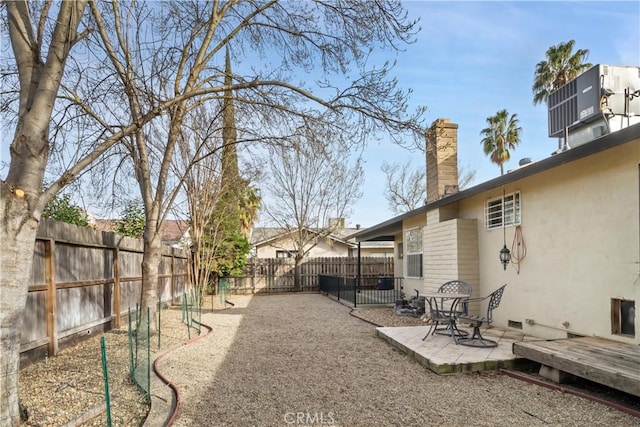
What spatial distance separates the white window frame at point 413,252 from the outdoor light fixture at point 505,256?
13.0 feet

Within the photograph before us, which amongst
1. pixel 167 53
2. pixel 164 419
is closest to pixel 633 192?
pixel 164 419

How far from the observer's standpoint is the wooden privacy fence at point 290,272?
2052 cm

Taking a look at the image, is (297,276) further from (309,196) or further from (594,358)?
(594,358)

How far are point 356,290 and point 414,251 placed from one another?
3542mm

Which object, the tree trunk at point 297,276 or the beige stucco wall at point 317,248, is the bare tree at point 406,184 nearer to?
the beige stucco wall at point 317,248

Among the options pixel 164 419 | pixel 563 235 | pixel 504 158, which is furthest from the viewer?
pixel 504 158

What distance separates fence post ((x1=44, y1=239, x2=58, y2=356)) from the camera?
554cm

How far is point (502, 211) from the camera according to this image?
780 cm

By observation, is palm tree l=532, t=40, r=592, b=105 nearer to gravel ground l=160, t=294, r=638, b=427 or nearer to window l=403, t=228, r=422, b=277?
window l=403, t=228, r=422, b=277

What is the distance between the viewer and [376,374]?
5.36 metres

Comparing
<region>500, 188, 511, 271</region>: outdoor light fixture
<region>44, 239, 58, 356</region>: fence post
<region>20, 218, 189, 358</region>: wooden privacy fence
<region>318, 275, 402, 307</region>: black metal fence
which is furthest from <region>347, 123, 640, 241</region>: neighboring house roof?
<region>44, 239, 58, 356</region>: fence post

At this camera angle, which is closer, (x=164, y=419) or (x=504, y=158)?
(x=164, y=419)

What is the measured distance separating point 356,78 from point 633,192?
378 centimetres

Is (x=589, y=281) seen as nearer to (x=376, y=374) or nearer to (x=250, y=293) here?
(x=376, y=374)
